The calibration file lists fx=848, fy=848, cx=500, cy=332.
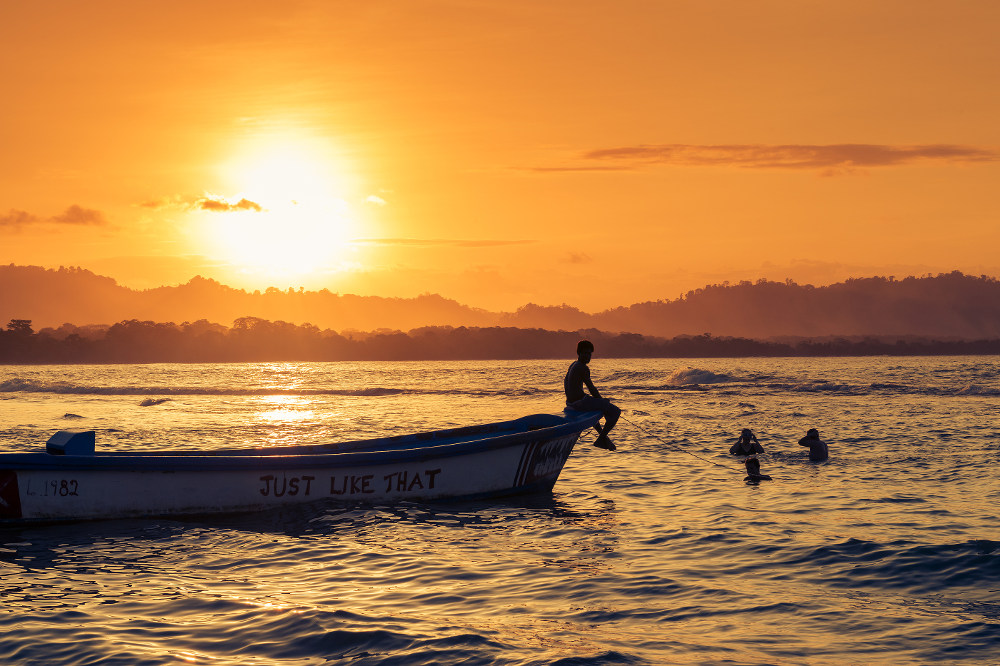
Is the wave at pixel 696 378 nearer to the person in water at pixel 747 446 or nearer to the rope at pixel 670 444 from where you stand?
the rope at pixel 670 444

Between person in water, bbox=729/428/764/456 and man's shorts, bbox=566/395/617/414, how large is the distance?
5624 millimetres

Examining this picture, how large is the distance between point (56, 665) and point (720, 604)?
665cm

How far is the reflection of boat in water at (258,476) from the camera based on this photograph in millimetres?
13695

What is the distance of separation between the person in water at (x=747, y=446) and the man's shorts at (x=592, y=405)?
221 inches

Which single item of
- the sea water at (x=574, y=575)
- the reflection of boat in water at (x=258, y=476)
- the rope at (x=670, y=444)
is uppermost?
the reflection of boat in water at (x=258, y=476)

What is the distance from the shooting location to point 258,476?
579 inches

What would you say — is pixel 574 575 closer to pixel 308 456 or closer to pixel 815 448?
pixel 308 456

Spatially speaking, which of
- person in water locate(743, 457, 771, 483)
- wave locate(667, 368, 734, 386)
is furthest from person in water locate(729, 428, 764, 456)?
wave locate(667, 368, 734, 386)

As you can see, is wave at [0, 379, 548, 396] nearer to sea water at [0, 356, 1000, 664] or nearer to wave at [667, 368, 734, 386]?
wave at [667, 368, 734, 386]

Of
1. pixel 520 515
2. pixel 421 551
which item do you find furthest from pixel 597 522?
pixel 421 551

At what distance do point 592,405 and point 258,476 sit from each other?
6.68 m

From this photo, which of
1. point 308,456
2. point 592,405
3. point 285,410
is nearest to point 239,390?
point 285,410

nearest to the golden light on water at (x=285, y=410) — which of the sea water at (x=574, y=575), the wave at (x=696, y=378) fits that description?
the sea water at (x=574, y=575)

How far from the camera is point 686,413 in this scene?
39.2 meters
